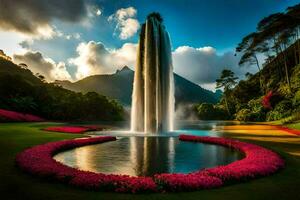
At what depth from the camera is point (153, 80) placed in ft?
108

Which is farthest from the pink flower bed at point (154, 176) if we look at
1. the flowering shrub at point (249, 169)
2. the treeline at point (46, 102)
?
the treeline at point (46, 102)

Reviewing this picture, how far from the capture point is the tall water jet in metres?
32.6

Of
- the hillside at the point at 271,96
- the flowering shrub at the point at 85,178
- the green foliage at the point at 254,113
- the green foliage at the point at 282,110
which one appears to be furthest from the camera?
the green foliage at the point at 254,113

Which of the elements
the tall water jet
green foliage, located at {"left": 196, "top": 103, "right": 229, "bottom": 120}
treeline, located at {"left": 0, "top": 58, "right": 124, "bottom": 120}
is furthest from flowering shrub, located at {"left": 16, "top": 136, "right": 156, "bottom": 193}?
green foliage, located at {"left": 196, "top": 103, "right": 229, "bottom": 120}

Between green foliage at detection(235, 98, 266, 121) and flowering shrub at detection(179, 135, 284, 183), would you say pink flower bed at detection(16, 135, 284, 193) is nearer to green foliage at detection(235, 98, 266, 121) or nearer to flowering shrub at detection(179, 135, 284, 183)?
flowering shrub at detection(179, 135, 284, 183)

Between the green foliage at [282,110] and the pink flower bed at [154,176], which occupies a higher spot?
the green foliage at [282,110]

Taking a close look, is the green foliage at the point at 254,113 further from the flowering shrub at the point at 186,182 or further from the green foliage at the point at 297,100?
the flowering shrub at the point at 186,182

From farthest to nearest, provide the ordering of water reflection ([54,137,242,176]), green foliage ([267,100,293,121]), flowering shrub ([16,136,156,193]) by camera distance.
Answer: green foliage ([267,100,293,121]) → water reflection ([54,137,242,176]) → flowering shrub ([16,136,156,193])

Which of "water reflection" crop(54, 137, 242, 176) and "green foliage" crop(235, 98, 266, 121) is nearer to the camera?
"water reflection" crop(54, 137, 242, 176)

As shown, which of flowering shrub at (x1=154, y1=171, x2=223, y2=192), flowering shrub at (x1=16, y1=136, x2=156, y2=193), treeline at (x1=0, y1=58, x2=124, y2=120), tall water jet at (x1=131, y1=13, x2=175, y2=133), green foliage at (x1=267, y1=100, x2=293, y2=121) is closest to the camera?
flowering shrub at (x1=16, y1=136, x2=156, y2=193)

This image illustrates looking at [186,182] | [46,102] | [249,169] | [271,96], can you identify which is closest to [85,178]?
[186,182]

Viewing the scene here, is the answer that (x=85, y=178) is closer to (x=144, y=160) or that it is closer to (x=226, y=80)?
(x=144, y=160)

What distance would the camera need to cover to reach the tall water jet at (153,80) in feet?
107

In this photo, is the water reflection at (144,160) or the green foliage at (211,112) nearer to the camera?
the water reflection at (144,160)
